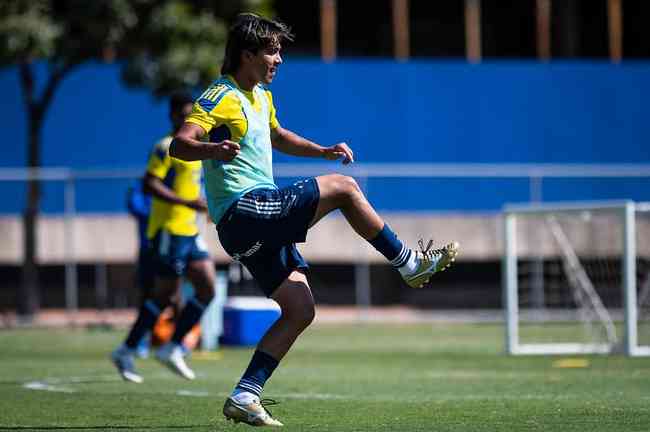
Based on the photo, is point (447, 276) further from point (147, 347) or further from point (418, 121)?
point (147, 347)

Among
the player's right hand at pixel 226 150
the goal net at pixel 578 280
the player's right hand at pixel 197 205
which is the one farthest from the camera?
the goal net at pixel 578 280

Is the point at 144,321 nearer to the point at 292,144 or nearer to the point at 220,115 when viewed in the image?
the point at 292,144

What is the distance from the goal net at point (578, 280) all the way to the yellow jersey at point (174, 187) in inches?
149

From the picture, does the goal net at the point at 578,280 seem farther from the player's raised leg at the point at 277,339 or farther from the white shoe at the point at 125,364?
the player's raised leg at the point at 277,339

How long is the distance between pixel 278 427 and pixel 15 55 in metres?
13.6

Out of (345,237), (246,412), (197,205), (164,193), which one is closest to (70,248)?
(345,237)

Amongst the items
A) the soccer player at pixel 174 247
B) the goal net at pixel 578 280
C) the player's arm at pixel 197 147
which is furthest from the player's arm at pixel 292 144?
the goal net at pixel 578 280

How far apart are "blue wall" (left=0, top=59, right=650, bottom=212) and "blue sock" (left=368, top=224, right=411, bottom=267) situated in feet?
57.0

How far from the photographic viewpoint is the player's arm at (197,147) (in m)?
6.91

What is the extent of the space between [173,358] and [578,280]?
6.75m

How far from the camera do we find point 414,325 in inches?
810

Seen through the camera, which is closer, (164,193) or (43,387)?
(43,387)

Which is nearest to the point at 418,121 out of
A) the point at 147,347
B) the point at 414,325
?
the point at 414,325

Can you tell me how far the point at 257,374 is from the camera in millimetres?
7320
